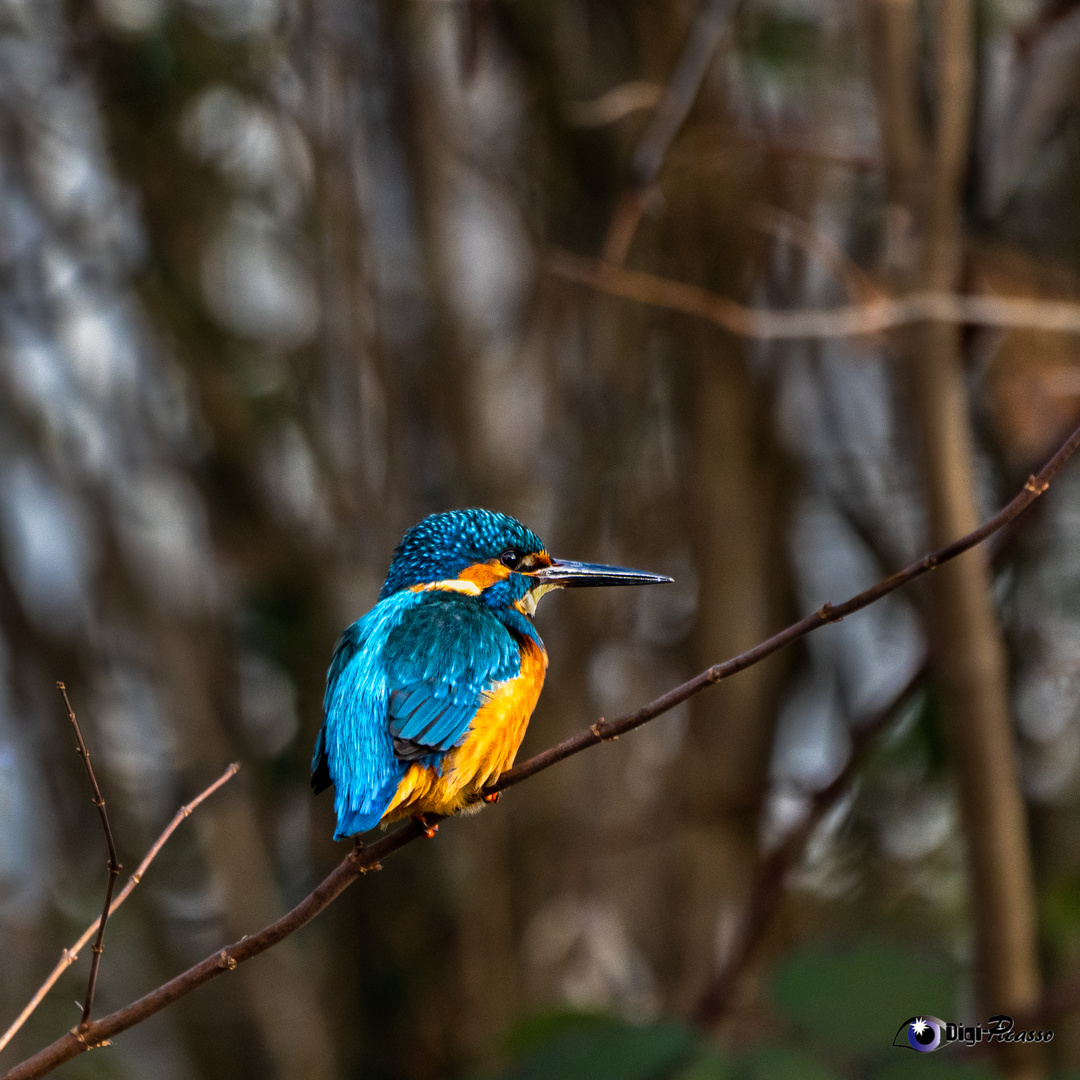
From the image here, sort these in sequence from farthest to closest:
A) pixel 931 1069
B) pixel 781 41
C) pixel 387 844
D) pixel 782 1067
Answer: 1. pixel 781 41
2. pixel 931 1069
3. pixel 782 1067
4. pixel 387 844

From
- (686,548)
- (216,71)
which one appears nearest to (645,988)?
(686,548)

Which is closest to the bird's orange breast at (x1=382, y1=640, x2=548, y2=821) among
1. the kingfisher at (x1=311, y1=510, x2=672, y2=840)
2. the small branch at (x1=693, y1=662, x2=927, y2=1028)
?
the kingfisher at (x1=311, y1=510, x2=672, y2=840)

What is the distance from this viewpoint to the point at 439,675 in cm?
126

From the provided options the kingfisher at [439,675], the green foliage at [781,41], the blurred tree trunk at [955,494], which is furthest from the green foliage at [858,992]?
the green foliage at [781,41]

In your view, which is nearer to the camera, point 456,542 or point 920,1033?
point 456,542

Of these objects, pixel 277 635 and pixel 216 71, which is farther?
pixel 277 635

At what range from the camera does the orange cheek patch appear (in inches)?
57.2

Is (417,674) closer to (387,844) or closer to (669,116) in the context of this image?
(387,844)

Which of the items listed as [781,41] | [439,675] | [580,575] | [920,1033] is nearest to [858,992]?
[920,1033]

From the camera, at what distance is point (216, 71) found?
3.17 m

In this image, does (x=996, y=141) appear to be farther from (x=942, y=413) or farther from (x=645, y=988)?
(x=645, y=988)

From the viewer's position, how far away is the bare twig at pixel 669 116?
2.28 m

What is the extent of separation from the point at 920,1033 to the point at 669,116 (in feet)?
5.99

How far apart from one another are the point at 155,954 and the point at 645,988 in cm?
132
